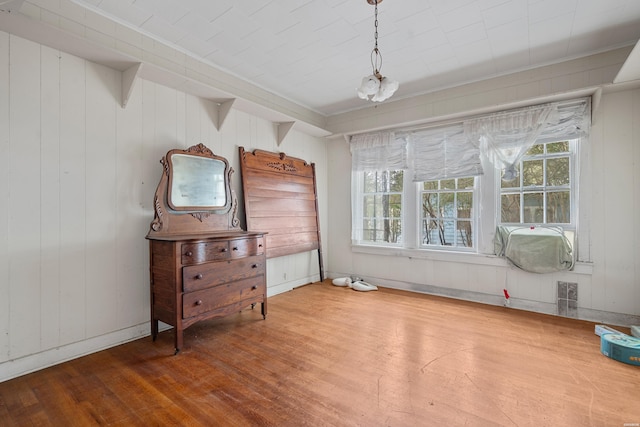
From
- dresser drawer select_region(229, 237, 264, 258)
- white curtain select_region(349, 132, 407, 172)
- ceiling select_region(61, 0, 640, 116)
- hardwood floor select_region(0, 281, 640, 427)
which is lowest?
hardwood floor select_region(0, 281, 640, 427)

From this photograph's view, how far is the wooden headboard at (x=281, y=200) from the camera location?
3.72 meters

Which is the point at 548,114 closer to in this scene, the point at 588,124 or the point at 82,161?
the point at 588,124

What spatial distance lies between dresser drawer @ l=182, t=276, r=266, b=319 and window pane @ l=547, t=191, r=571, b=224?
330 cm

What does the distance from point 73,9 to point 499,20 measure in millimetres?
3444

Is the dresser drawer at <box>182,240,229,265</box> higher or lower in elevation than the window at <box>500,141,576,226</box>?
lower

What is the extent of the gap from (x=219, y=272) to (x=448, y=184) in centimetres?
313

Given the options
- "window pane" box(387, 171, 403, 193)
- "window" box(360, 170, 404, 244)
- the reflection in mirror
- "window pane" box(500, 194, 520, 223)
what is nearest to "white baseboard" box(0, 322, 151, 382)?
the reflection in mirror

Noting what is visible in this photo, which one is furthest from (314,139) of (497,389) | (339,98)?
(497,389)

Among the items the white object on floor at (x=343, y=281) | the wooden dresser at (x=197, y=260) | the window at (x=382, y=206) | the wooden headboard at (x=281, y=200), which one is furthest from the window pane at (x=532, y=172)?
the wooden dresser at (x=197, y=260)

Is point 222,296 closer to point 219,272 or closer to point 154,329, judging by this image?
point 219,272

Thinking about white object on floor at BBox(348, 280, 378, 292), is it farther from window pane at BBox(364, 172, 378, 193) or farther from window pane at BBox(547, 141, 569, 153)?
window pane at BBox(547, 141, 569, 153)

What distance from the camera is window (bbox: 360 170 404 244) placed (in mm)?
4422

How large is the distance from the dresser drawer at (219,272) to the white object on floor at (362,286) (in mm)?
1686

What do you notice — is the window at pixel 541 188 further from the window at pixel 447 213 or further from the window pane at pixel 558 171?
the window at pixel 447 213
